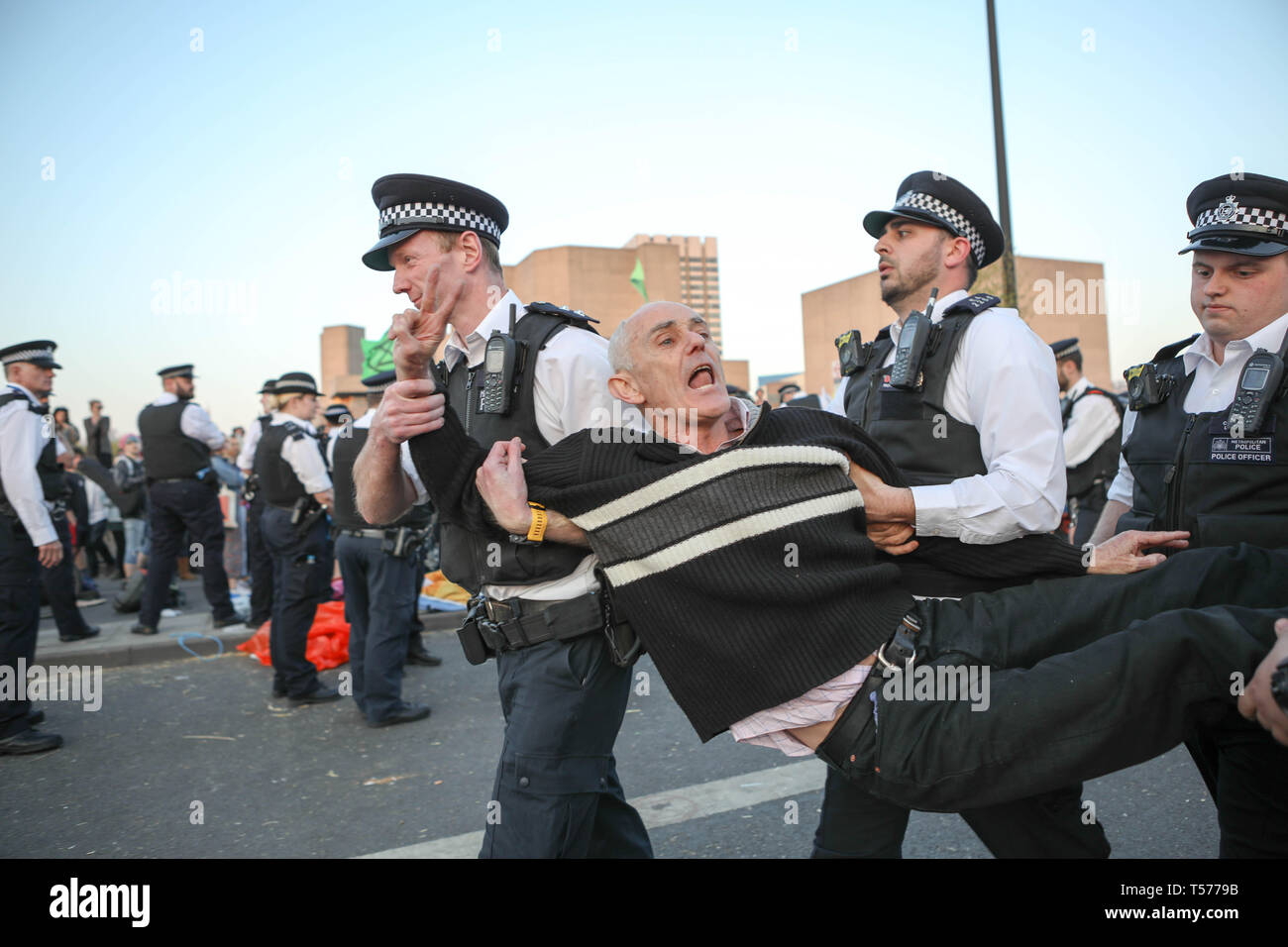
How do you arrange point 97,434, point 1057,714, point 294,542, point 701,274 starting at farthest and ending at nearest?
point 701,274, point 97,434, point 294,542, point 1057,714

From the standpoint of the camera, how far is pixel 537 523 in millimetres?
2053

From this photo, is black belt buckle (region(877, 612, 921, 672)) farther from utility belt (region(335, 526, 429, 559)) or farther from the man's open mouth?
utility belt (region(335, 526, 429, 559))

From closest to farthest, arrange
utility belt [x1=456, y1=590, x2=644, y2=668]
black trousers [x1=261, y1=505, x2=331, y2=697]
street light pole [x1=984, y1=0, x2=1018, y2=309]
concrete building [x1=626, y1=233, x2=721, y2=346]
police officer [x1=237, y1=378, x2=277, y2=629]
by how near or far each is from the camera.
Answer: utility belt [x1=456, y1=590, x2=644, y2=668]
black trousers [x1=261, y1=505, x2=331, y2=697]
police officer [x1=237, y1=378, x2=277, y2=629]
street light pole [x1=984, y1=0, x2=1018, y2=309]
concrete building [x1=626, y1=233, x2=721, y2=346]

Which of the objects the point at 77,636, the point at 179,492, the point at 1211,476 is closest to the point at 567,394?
the point at 1211,476

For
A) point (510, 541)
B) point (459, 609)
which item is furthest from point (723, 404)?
point (459, 609)

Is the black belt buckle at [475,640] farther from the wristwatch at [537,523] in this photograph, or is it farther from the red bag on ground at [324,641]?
the red bag on ground at [324,641]

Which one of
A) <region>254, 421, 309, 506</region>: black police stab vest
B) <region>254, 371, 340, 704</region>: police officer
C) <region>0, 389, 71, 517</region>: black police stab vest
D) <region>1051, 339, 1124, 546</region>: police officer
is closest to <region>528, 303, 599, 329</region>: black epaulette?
<region>254, 371, 340, 704</region>: police officer

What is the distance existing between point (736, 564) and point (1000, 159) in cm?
961

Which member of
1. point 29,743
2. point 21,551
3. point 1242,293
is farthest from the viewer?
point 21,551

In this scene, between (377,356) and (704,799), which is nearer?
(704,799)

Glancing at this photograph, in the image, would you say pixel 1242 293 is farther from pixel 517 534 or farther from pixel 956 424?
pixel 517 534

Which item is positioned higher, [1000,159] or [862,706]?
[1000,159]

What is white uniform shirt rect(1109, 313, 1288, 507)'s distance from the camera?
267 cm
